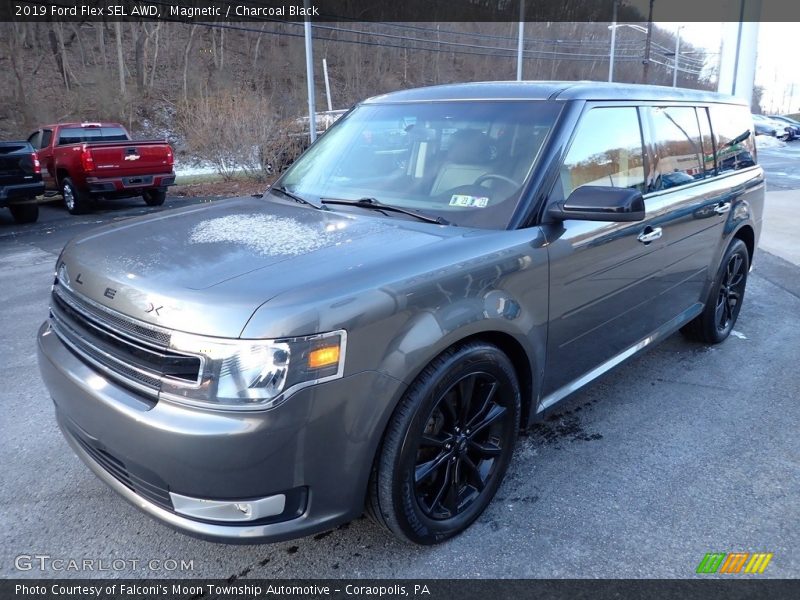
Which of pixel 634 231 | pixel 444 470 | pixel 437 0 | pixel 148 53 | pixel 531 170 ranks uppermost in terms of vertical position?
pixel 437 0

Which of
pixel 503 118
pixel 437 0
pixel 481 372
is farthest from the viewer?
pixel 437 0

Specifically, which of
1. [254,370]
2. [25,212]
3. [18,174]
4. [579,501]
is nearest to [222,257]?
[254,370]

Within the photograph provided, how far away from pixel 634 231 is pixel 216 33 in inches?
2175

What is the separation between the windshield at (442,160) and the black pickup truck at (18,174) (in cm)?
891

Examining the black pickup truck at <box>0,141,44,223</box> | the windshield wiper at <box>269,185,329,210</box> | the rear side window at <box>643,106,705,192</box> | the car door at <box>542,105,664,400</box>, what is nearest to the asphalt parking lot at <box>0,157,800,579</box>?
the car door at <box>542,105,664,400</box>

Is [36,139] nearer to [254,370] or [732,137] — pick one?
[732,137]

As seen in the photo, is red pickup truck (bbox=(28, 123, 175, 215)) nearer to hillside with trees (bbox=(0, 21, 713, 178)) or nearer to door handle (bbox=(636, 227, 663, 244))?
hillside with trees (bbox=(0, 21, 713, 178))

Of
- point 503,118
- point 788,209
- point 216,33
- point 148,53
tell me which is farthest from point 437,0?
point 503,118

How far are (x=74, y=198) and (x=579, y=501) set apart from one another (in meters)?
12.4

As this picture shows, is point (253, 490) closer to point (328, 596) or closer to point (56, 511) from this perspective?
point (328, 596)

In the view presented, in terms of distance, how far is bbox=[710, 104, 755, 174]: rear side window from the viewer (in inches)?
177

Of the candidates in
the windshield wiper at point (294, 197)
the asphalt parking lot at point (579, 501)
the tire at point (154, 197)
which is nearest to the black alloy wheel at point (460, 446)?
the asphalt parking lot at point (579, 501)

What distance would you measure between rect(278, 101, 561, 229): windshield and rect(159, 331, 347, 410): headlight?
1.13 meters

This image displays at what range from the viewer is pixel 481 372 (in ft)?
8.28
